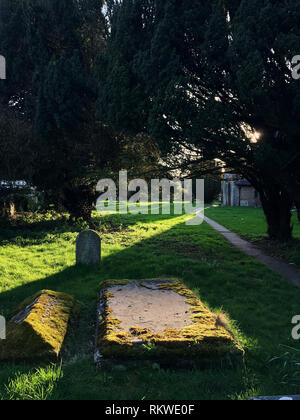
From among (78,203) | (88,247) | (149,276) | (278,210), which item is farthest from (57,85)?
(278,210)

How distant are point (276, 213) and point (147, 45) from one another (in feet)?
24.6

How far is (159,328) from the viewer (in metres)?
3.65

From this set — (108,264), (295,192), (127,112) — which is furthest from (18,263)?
(295,192)

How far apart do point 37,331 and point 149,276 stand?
148 inches

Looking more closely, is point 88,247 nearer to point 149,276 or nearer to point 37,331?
point 149,276

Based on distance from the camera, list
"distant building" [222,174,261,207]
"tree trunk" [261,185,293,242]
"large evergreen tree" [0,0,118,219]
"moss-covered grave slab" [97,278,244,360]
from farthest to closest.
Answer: "distant building" [222,174,261,207]
"large evergreen tree" [0,0,118,219]
"tree trunk" [261,185,293,242]
"moss-covered grave slab" [97,278,244,360]

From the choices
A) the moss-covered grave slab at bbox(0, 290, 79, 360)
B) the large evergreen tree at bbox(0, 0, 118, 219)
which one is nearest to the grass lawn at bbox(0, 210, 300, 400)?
the moss-covered grave slab at bbox(0, 290, 79, 360)

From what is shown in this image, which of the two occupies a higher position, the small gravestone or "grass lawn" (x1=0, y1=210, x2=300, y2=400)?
the small gravestone

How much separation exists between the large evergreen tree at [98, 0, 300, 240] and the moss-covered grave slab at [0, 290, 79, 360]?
16.5ft

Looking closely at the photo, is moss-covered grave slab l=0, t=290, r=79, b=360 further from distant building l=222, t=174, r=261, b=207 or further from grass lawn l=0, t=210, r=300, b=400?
distant building l=222, t=174, r=261, b=207

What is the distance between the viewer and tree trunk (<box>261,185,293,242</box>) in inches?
448

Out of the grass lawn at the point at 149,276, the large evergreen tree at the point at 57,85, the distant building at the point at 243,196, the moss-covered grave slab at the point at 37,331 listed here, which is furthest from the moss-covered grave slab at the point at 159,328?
the distant building at the point at 243,196

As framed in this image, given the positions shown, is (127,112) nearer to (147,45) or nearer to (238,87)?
(147,45)

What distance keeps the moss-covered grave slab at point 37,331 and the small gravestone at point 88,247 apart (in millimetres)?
3286
